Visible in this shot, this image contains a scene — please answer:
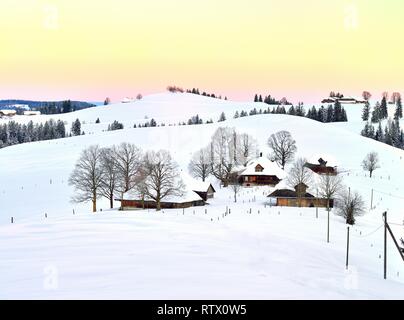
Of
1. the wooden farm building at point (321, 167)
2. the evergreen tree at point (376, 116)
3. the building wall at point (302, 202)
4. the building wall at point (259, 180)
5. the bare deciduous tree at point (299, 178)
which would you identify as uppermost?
the evergreen tree at point (376, 116)

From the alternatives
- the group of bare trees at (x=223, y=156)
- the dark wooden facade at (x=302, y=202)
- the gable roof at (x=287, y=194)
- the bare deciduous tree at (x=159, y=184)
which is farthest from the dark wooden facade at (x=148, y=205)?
the group of bare trees at (x=223, y=156)

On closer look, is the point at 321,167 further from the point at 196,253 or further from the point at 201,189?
the point at 196,253

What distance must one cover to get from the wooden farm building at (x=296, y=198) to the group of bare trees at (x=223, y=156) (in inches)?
727

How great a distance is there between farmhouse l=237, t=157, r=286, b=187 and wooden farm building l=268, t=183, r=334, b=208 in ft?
57.2

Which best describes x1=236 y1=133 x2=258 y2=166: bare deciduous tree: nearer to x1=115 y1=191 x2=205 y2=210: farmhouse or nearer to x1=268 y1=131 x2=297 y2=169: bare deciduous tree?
x1=268 y1=131 x2=297 y2=169: bare deciduous tree

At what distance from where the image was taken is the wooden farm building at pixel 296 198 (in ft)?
206

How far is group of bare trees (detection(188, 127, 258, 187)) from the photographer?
83.0 m

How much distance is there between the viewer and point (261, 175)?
81.9 metres

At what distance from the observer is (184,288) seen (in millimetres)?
17047

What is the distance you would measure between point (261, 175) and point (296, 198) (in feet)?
62.5

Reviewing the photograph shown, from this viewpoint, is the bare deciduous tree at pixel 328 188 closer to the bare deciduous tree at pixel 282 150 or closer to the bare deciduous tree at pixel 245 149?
the bare deciduous tree at pixel 245 149

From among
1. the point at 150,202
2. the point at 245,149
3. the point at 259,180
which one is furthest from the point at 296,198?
the point at 245,149

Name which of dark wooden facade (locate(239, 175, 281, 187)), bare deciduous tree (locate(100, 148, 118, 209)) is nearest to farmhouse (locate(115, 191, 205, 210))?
bare deciduous tree (locate(100, 148, 118, 209))
